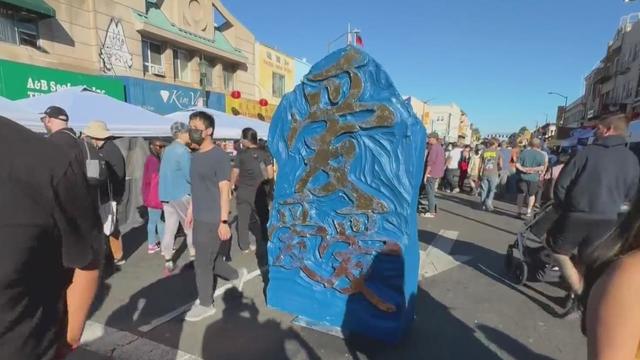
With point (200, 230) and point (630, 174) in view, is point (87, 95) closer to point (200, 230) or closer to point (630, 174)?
point (200, 230)

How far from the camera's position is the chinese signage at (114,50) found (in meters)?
12.0

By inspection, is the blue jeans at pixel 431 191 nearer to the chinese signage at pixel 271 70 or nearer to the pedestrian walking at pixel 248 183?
the pedestrian walking at pixel 248 183

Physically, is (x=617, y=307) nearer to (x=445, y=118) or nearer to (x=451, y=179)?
(x=451, y=179)

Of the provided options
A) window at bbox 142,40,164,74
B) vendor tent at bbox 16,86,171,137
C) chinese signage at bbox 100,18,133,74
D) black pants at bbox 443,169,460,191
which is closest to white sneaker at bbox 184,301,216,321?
vendor tent at bbox 16,86,171,137

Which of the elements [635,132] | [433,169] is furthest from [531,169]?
[635,132]

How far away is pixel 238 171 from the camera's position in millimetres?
5586

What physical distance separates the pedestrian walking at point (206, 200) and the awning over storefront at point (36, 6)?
9295mm

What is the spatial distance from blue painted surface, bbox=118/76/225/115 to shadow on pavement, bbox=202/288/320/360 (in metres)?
11.2

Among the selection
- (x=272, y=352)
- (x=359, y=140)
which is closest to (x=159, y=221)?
(x=272, y=352)

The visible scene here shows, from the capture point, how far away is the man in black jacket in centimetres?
330

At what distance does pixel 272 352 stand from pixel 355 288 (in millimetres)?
879

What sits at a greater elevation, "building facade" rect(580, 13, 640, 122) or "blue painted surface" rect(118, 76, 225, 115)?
"building facade" rect(580, 13, 640, 122)

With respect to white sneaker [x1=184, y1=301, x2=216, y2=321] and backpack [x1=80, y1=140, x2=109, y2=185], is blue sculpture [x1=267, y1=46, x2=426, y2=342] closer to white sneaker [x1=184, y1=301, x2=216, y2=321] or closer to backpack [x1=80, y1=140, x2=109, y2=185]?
white sneaker [x1=184, y1=301, x2=216, y2=321]

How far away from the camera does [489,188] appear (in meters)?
9.25
